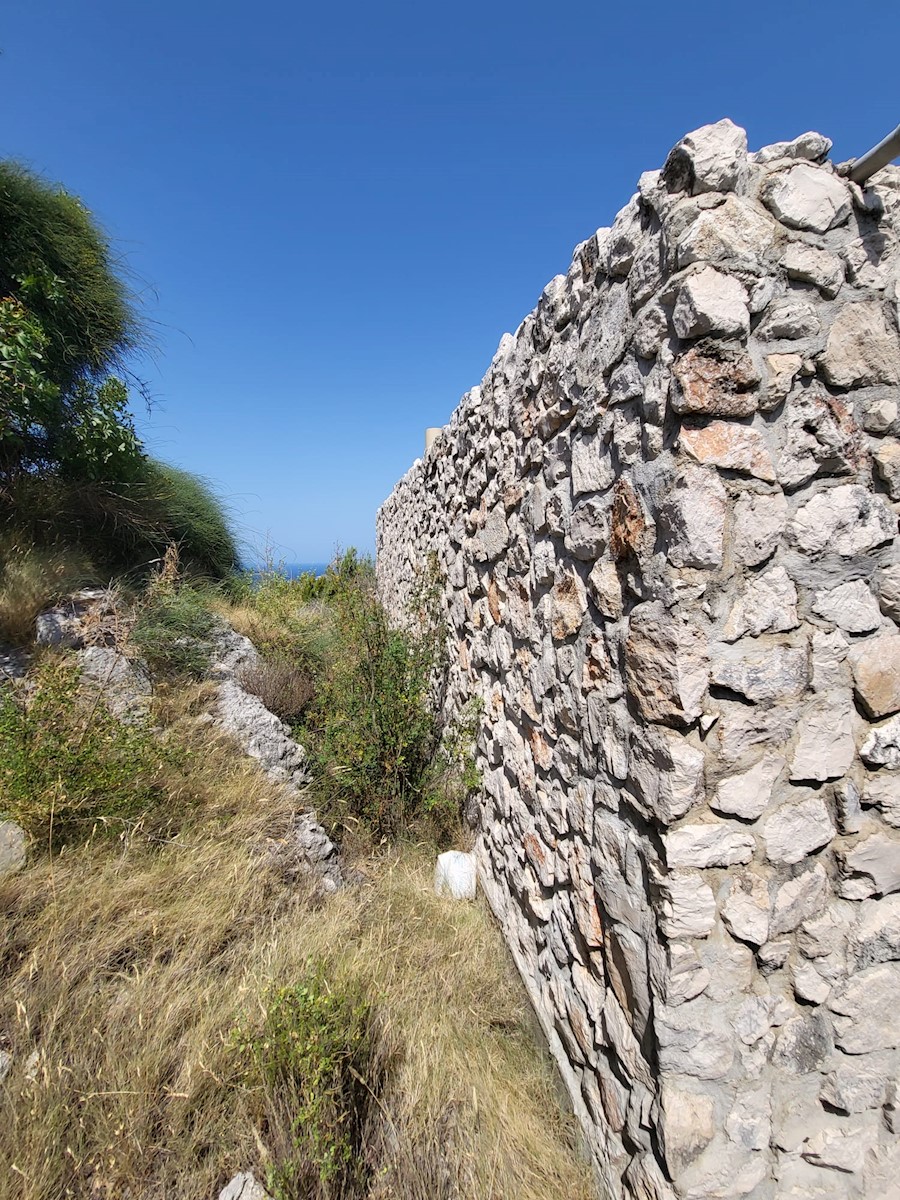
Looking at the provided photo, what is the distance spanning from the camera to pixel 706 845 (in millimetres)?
1423

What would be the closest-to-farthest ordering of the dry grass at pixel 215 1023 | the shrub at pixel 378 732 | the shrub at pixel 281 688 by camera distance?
1. the dry grass at pixel 215 1023
2. the shrub at pixel 378 732
3. the shrub at pixel 281 688

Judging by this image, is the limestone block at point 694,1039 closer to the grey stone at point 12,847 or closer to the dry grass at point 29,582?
the grey stone at point 12,847

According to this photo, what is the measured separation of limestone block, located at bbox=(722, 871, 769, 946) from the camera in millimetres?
1435

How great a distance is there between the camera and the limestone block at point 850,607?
56.7 inches

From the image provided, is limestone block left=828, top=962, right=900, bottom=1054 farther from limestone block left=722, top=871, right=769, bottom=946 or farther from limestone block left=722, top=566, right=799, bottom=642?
limestone block left=722, top=566, right=799, bottom=642

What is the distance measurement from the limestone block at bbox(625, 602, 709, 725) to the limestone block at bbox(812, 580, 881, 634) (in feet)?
1.12

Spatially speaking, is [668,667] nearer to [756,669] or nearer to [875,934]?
[756,669]

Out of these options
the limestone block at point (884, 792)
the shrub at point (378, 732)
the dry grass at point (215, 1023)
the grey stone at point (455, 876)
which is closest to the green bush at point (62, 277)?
the shrub at point (378, 732)

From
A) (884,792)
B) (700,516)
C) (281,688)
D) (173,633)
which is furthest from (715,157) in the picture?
(173,633)

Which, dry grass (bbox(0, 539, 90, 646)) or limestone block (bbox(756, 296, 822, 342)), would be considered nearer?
limestone block (bbox(756, 296, 822, 342))

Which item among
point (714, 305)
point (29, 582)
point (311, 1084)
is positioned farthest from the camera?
point (29, 582)

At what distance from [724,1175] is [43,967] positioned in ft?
7.72

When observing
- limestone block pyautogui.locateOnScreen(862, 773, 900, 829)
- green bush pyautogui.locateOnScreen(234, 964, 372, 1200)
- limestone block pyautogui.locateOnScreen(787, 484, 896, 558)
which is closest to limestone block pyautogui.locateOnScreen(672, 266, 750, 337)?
limestone block pyautogui.locateOnScreen(787, 484, 896, 558)

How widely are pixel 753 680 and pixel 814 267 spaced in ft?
3.37
